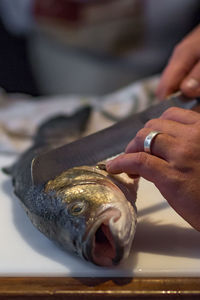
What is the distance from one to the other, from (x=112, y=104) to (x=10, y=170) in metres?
0.59

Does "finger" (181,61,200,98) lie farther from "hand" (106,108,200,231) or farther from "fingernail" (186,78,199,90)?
"hand" (106,108,200,231)

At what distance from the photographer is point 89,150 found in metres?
0.96

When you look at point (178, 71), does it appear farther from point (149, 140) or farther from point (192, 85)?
point (149, 140)

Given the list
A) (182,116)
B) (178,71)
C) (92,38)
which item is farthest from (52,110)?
(92,38)

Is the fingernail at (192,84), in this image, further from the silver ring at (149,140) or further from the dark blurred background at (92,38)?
the dark blurred background at (92,38)

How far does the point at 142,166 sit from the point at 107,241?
143mm

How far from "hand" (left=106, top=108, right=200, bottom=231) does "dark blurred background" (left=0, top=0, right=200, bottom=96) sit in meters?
2.03

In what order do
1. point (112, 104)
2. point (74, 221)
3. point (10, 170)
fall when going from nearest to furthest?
point (74, 221) → point (10, 170) → point (112, 104)

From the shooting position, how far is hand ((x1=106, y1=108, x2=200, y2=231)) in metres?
0.78

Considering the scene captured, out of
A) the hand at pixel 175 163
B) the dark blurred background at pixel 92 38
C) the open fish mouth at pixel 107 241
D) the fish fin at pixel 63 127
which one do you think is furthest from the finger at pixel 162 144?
the dark blurred background at pixel 92 38

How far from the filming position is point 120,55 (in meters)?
2.85

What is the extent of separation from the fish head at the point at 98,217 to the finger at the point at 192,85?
45cm

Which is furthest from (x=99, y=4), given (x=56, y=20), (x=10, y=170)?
(x=10, y=170)

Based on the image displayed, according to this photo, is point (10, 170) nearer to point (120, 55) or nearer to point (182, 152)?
point (182, 152)
